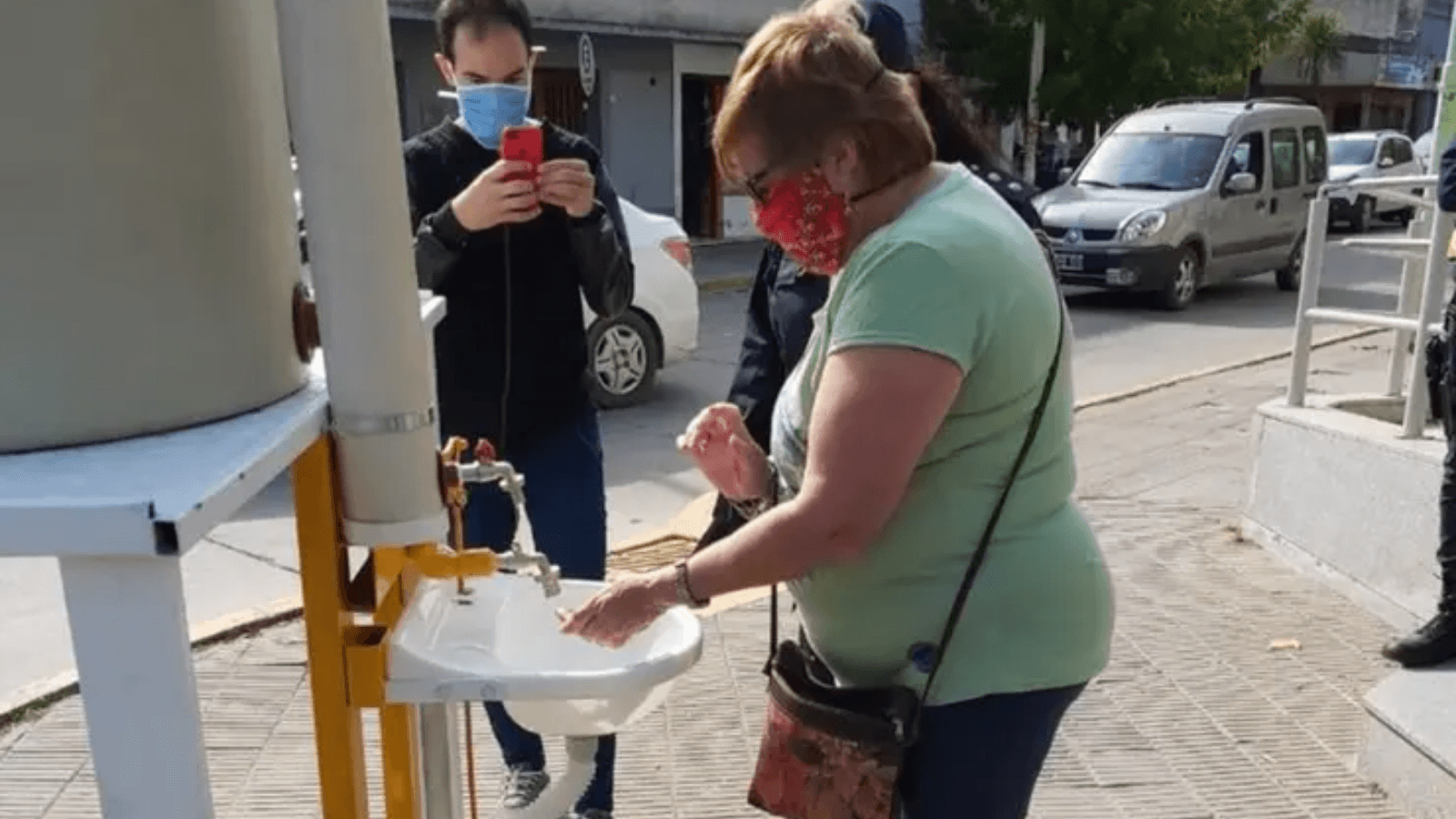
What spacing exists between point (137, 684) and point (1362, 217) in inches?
857

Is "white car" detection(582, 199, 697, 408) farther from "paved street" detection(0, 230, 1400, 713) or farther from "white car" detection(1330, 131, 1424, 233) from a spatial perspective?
"white car" detection(1330, 131, 1424, 233)

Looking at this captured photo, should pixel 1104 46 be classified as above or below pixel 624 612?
above

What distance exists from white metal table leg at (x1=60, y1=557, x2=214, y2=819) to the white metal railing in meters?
4.00

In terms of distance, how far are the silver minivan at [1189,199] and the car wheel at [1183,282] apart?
11 mm

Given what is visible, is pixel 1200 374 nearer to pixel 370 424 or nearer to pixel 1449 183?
pixel 1449 183

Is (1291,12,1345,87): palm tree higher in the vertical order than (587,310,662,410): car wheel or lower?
higher

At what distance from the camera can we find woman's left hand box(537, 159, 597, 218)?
2473 millimetres

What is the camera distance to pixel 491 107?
266 cm

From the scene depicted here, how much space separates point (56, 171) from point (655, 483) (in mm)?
5283

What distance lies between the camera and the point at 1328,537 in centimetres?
461

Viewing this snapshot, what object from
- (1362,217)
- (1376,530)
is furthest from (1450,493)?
(1362,217)

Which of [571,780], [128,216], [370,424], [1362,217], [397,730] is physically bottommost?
[1362,217]

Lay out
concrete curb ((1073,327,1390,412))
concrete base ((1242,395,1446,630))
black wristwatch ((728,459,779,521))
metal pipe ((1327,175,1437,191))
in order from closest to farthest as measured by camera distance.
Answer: black wristwatch ((728,459,779,521)) → concrete base ((1242,395,1446,630)) → metal pipe ((1327,175,1437,191)) → concrete curb ((1073,327,1390,412))

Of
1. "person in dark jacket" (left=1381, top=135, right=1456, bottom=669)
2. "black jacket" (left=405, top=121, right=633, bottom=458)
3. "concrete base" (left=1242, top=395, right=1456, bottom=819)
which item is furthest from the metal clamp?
"person in dark jacket" (left=1381, top=135, right=1456, bottom=669)
